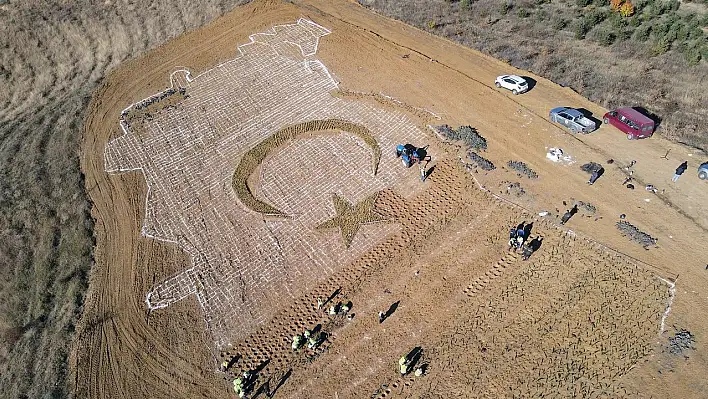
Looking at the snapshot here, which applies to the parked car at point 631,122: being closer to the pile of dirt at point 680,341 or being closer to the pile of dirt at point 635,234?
the pile of dirt at point 635,234

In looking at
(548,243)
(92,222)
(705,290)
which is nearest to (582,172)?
(548,243)

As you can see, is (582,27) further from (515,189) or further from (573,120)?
(515,189)

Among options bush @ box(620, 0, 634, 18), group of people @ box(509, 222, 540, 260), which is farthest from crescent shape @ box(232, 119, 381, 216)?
bush @ box(620, 0, 634, 18)

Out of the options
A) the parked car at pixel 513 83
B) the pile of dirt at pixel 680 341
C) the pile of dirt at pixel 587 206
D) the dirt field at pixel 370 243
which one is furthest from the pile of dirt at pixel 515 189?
the pile of dirt at pixel 680 341

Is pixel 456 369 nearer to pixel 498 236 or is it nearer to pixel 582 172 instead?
pixel 498 236

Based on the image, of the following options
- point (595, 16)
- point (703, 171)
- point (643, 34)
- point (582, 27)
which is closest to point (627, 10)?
point (595, 16)
